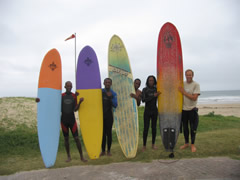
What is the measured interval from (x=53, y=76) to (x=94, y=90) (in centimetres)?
86

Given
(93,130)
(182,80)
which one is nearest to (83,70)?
(93,130)

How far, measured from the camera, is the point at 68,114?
3.51m

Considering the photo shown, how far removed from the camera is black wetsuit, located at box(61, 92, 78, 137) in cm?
348

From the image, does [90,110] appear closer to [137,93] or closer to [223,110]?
[137,93]

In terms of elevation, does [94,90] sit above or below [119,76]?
below

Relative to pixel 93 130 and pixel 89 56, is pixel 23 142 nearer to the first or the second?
pixel 93 130

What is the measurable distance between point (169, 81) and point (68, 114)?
85.7 inches

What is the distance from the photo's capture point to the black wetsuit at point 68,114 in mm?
3484

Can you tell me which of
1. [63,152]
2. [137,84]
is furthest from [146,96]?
[63,152]

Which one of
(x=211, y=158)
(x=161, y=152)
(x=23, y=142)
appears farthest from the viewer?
(x=23, y=142)

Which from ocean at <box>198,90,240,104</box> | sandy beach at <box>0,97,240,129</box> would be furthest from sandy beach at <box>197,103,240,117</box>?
sandy beach at <box>0,97,240,129</box>

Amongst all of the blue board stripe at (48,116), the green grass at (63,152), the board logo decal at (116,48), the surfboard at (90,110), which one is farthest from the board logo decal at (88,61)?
the green grass at (63,152)

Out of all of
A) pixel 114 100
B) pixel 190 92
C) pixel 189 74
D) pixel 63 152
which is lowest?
pixel 63 152

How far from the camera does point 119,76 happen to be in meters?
4.13
